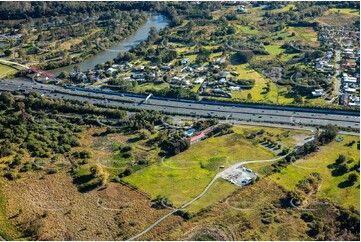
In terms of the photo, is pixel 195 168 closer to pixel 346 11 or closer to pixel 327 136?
pixel 327 136

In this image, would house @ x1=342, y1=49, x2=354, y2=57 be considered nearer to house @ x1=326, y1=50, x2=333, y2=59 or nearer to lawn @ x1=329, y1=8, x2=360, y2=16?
house @ x1=326, y1=50, x2=333, y2=59

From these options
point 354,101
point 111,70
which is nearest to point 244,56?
point 354,101

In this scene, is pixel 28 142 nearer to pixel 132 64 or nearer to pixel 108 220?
pixel 108 220

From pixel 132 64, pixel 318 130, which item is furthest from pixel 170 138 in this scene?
pixel 132 64

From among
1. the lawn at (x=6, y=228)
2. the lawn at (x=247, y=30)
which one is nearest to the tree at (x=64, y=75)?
the lawn at (x=6, y=228)

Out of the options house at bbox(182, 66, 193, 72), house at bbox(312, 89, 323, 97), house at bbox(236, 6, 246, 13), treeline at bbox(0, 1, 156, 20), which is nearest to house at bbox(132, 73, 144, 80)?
house at bbox(182, 66, 193, 72)

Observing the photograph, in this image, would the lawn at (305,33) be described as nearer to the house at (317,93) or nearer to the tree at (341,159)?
the house at (317,93)

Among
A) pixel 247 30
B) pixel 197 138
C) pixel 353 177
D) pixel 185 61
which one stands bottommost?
pixel 353 177
